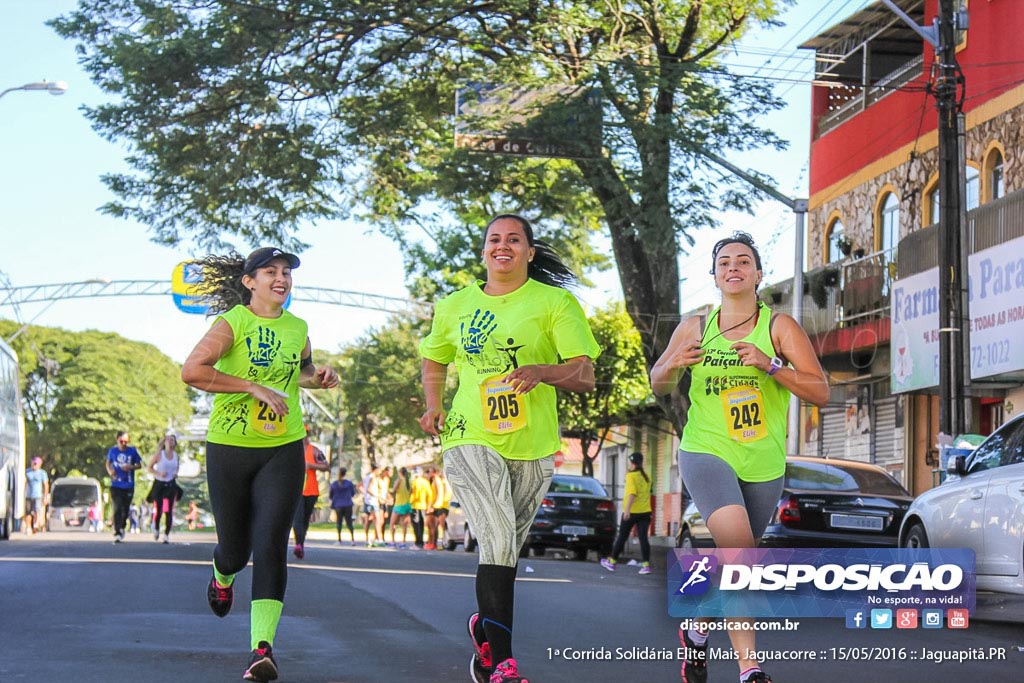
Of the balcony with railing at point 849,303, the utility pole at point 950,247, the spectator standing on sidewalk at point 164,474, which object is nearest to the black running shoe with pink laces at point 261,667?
the utility pole at point 950,247

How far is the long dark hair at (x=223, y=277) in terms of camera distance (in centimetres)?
848

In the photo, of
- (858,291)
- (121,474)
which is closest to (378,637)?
(121,474)

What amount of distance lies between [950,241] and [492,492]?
12730 mm

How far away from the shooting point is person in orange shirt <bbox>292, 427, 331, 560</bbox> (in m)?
15.6

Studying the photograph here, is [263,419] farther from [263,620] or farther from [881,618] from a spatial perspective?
[881,618]

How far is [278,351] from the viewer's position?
289 inches

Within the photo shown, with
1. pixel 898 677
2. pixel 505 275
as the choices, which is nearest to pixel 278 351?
pixel 505 275

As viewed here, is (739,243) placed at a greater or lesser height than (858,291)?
lesser

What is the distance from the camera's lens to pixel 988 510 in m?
11.6

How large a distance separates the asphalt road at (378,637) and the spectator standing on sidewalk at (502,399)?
3.57 ft

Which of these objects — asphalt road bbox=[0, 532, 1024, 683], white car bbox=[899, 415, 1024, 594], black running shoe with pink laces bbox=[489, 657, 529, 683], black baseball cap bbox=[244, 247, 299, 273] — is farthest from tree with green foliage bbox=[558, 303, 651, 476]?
black running shoe with pink laces bbox=[489, 657, 529, 683]

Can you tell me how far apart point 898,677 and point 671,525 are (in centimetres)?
3589

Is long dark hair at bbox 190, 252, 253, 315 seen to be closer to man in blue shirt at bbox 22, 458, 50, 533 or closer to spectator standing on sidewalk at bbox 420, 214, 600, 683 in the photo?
spectator standing on sidewalk at bbox 420, 214, 600, 683
